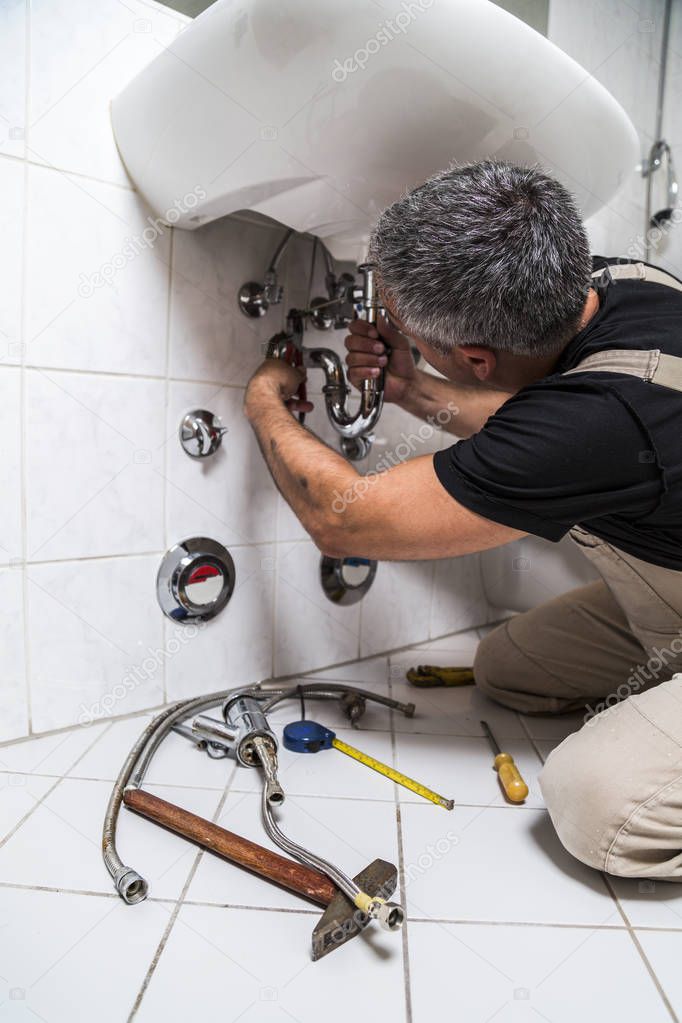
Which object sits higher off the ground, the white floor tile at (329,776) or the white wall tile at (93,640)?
the white wall tile at (93,640)

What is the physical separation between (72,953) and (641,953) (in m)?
0.50

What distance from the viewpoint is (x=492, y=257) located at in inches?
27.1

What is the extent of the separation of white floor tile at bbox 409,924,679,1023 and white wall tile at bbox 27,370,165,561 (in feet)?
2.14

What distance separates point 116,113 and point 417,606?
1.03m

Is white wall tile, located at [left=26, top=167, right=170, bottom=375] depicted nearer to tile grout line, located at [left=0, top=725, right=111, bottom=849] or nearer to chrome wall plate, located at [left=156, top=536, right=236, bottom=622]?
chrome wall plate, located at [left=156, top=536, right=236, bottom=622]

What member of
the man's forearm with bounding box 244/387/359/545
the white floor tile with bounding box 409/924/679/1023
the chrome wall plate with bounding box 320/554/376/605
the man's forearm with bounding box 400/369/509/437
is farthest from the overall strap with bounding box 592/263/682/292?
the white floor tile with bounding box 409/924/679/1023

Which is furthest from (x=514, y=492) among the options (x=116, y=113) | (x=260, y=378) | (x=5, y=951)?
(x=116, y=113)

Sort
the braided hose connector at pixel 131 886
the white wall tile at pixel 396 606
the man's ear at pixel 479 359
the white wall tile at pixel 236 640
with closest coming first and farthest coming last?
the braided hose connector at pixel 131 886 → the man's ear at pixel 479 359 → the white wall tile at pixel 236 640 → the white wall tile at pixel 396 606

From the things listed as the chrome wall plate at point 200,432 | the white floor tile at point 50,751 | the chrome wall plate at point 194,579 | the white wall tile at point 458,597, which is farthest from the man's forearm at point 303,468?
the white wall tile at point 458,597

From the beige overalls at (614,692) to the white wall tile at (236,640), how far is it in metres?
0.40

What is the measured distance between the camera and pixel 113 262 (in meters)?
0.96

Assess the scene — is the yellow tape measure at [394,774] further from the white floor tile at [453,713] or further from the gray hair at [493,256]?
the gray hair at [493,256]

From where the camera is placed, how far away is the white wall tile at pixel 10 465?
89 centimetres

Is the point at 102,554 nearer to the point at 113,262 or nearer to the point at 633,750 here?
the point at 113,262
